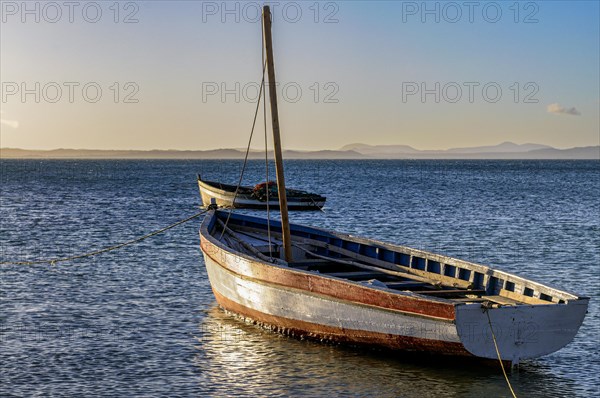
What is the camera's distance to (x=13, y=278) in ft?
85.8

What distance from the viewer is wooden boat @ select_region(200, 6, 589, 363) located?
13820 millimetres

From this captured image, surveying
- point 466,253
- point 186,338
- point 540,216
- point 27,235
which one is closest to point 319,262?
point 186,338

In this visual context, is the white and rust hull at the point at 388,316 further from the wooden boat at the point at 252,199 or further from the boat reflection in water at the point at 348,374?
the wooden boat at the point at 252,199

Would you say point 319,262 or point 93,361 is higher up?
point 319,262

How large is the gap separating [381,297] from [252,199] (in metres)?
42.0

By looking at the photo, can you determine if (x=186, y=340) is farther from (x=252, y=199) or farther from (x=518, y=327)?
(x=252, y=199)

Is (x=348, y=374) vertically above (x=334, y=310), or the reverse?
(x=334, y=310)

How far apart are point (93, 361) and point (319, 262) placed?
6315mm

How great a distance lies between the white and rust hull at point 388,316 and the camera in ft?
45.1

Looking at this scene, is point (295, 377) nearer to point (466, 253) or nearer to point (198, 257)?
point (198, 257)

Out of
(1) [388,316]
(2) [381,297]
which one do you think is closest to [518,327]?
(1) [388,316]

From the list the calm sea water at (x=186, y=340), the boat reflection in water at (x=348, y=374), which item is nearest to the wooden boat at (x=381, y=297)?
the boat reflection in water at (x=348, y=374)

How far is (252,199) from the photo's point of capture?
2228 inches

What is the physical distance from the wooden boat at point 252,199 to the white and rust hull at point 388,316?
3747 centimetres
